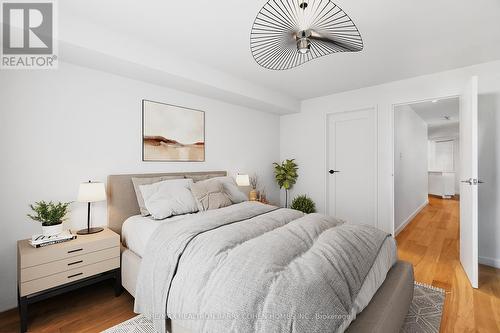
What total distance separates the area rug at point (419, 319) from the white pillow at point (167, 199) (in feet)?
2.99

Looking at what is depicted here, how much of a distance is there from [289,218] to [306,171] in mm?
2671

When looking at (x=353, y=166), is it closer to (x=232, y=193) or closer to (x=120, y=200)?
(x=232, y=193)

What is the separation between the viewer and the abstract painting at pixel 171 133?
2953 mm

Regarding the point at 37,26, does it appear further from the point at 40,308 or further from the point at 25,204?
the point at 40,308

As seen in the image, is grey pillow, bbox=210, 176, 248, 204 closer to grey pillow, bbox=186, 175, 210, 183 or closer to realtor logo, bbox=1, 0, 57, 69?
grey pillow, bbox=186, 175, 210, 183

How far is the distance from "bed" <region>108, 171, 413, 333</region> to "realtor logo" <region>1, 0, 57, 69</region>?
49.7 inches

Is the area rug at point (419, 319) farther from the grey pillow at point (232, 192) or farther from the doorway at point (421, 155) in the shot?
the doorway at point (421, 155)

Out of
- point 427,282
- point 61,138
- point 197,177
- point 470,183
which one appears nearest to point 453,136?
point 470,183

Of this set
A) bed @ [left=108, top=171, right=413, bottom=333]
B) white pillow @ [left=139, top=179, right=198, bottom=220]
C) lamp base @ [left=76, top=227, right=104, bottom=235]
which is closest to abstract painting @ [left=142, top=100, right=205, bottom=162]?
bed @ [left=108, top=171, right=413, bottom=333]

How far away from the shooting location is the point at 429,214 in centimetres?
544

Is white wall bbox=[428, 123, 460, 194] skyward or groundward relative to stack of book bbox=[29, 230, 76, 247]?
skyward

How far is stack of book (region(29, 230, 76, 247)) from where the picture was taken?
1.89 meters

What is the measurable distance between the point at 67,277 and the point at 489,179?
463 centimetres

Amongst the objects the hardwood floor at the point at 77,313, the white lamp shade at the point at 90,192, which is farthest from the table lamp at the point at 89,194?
the hardwood floor at the point at 77,313
